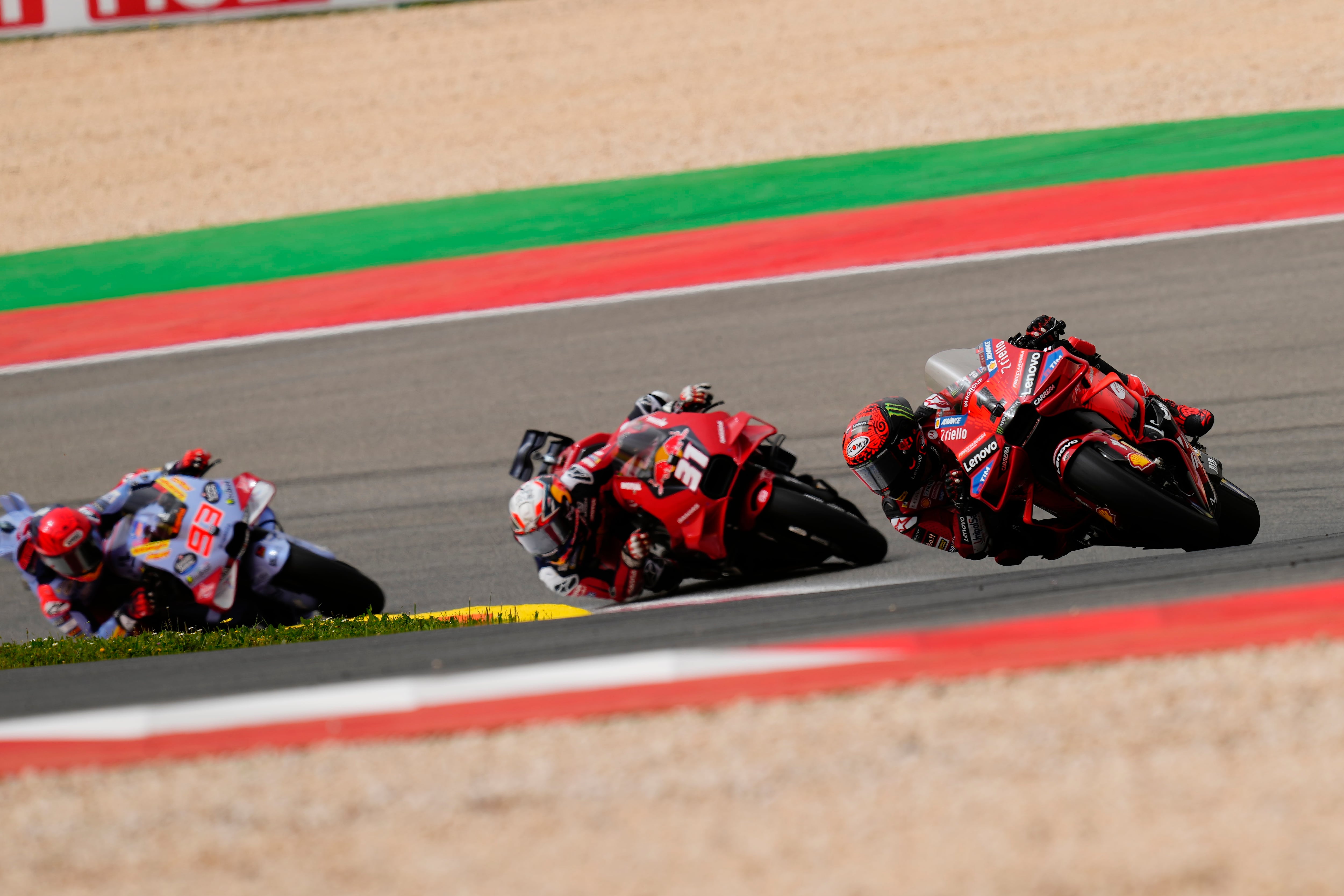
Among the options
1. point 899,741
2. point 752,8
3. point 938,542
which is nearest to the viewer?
point 899,741

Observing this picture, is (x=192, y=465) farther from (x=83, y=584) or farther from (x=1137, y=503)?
(x=1137, y=503)

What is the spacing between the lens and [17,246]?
14227 millimetres

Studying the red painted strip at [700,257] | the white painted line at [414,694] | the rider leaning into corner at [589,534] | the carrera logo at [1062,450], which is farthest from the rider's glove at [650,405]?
the red painted strip at [700,257]

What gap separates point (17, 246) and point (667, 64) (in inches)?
324

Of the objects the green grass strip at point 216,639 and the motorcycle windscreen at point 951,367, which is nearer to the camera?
the motorcycle windscreen at point 951,367

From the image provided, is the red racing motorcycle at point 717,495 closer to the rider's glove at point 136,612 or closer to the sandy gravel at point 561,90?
the rider's glove at point 136,612

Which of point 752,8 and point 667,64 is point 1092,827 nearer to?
point 667,64

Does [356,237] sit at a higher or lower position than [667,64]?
lower

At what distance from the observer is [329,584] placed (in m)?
7.20

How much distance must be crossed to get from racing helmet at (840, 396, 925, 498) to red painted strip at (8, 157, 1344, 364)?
5.03 m

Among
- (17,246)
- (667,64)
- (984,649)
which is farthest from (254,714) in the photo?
(667,64)

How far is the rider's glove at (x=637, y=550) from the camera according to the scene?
257 inches

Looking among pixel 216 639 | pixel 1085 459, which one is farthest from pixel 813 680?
pixel 216 639

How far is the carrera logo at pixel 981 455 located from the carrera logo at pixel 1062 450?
0.27 m
